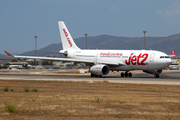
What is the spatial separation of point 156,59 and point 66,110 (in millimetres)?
28754

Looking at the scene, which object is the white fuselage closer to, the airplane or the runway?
the airplane

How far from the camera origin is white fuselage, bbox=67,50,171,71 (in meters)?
40.7

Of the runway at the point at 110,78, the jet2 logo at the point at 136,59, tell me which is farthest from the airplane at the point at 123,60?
the runway at the point at 110,78

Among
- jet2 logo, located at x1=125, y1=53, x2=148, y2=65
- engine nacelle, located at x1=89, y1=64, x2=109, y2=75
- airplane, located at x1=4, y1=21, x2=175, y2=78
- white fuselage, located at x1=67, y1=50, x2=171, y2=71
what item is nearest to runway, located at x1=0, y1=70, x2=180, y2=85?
engine nacelle, located at x1=89, y1=64, x2=109, y2=75

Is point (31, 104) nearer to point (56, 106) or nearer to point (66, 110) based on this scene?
point (56, 106)

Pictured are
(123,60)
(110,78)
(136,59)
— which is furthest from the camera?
(123,60)

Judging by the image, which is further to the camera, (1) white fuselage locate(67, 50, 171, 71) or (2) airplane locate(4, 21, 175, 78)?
(2) airplane locate(4, 21, 175, 78)

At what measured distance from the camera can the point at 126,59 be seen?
43.1 meters

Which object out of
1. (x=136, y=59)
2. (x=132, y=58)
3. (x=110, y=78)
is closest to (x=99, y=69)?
(x=110, y=78)

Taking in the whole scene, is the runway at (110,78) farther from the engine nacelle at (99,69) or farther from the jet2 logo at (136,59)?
the jet2 logo at (136,59)

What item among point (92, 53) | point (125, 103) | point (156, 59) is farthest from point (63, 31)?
point (125, 103)

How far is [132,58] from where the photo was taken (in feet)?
139

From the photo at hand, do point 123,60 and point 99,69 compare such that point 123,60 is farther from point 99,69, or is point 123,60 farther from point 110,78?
point 99,69

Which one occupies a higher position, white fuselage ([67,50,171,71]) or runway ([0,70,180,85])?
white fuselage ([67,50,171,71])
